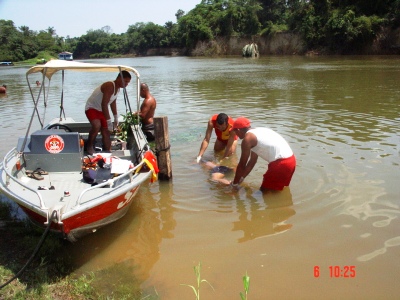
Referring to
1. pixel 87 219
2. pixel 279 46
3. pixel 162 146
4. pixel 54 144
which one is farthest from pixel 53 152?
pixel 279 46

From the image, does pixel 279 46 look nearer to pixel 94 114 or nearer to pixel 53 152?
pixel 94 114

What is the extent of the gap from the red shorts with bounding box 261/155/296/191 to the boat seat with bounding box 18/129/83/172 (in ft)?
8.54

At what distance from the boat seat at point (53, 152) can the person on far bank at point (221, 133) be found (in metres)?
2.23

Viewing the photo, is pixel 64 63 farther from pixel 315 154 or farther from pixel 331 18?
pixel 331 18

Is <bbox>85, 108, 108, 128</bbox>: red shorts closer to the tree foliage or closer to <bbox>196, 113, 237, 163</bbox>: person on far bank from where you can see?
<bbox>196, 113, 237, 163</bbox>: person on far bank

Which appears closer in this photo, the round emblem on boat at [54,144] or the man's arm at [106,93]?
the round emblem on boat at [54,144]

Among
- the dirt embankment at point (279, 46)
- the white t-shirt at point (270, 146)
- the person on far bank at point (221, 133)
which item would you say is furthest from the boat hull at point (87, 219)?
the dirt embankment at point (279, 46)

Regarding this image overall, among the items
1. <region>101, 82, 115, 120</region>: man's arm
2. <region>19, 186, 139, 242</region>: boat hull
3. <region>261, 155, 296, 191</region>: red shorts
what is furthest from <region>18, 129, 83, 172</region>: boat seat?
<region>261, 155, 296, 191</region>: red shorts

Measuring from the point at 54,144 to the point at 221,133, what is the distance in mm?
3134

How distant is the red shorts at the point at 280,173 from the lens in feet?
17.2

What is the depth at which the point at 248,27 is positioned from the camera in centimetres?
6406

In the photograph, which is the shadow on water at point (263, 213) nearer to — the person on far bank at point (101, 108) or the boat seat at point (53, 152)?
the boat seat at point (53, 152)

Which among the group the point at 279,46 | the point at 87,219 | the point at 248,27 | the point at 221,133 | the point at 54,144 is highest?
the point at 248,27

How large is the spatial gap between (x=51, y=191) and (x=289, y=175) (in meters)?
3.04
